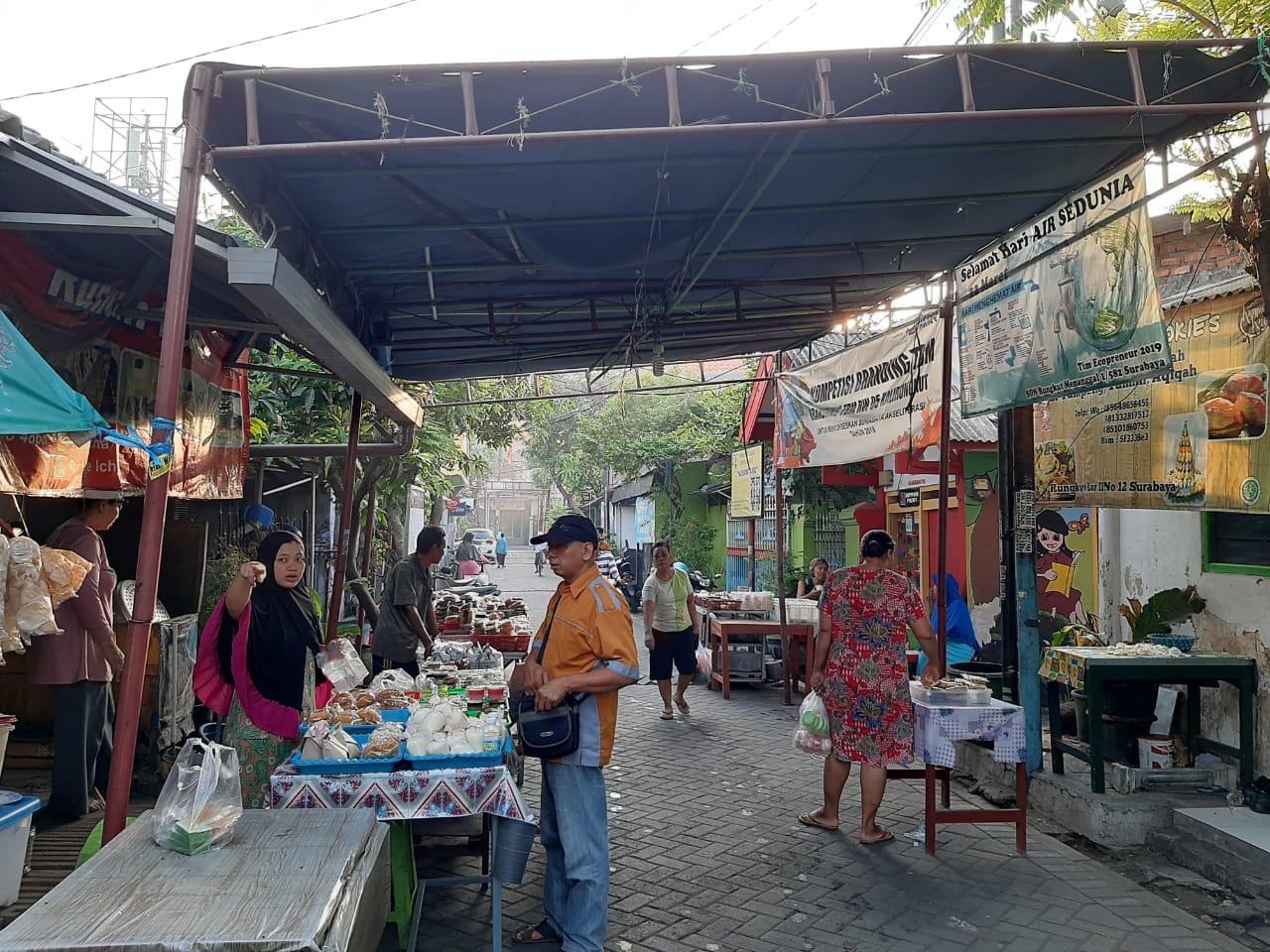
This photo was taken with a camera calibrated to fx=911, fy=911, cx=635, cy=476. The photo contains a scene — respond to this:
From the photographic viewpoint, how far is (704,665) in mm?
12078

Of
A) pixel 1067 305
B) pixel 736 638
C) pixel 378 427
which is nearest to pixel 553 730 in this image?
pixel 1067 305

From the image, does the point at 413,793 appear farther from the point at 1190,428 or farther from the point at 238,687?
the point at 1190,428

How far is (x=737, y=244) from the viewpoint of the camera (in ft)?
21.0

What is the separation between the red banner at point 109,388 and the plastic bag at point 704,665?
250 inches

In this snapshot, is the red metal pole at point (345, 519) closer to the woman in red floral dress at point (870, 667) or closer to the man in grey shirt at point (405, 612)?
the man in grey shirt at point (405, 612)

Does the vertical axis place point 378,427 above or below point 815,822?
above

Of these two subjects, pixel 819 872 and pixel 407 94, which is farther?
pixel 819 872

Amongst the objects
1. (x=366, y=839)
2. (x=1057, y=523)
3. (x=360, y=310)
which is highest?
(x=360, y=310)

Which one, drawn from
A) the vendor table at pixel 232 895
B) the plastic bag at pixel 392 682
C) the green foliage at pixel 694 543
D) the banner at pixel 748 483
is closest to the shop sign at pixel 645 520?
the green foliage at pixel 694 543

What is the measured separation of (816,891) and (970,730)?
1.34 m

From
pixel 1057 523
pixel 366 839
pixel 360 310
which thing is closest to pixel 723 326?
pixel 360 310

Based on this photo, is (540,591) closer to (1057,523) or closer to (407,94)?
(1057,523)

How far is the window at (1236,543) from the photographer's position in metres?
6.11

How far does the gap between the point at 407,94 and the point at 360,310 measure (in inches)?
131
